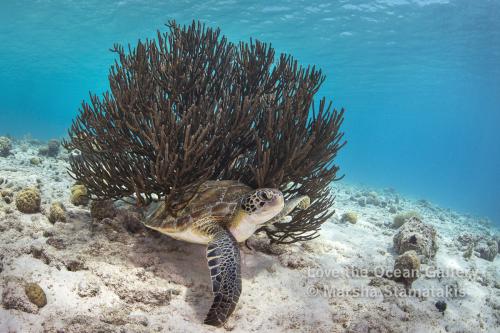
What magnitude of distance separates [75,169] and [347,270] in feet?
14.3

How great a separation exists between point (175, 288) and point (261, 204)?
1.35 m

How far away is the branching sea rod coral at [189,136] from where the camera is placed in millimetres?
3943

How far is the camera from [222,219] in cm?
389

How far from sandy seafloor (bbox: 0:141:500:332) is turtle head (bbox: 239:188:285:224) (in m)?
0.95

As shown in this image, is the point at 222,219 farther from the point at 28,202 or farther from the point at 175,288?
the point at 28,202

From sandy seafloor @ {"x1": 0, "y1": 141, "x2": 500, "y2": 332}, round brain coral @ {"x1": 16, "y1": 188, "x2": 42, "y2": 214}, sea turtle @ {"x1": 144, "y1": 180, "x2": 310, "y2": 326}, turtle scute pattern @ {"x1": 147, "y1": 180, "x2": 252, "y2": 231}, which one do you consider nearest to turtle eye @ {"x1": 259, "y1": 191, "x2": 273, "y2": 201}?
sea turtle @ {"x1": 144, "y1": 180, "x2": 310, "y2": 326}

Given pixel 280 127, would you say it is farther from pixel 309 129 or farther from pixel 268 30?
pixel 268 30

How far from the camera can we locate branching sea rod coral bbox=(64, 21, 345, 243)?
12.9 feet

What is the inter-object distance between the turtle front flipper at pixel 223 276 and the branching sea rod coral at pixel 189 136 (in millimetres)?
900

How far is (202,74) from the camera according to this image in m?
5.48

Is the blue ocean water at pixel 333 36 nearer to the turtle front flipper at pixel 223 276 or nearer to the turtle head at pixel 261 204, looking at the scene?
the turtle head at pixel 261 204

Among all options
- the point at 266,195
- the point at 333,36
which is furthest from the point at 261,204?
the point at 333,36

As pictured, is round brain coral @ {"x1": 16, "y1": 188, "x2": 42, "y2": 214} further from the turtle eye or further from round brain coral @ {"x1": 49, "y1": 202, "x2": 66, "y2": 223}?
the turtle eye

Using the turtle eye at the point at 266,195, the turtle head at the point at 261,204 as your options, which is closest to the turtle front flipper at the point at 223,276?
the turtle head at the point at 261,204
